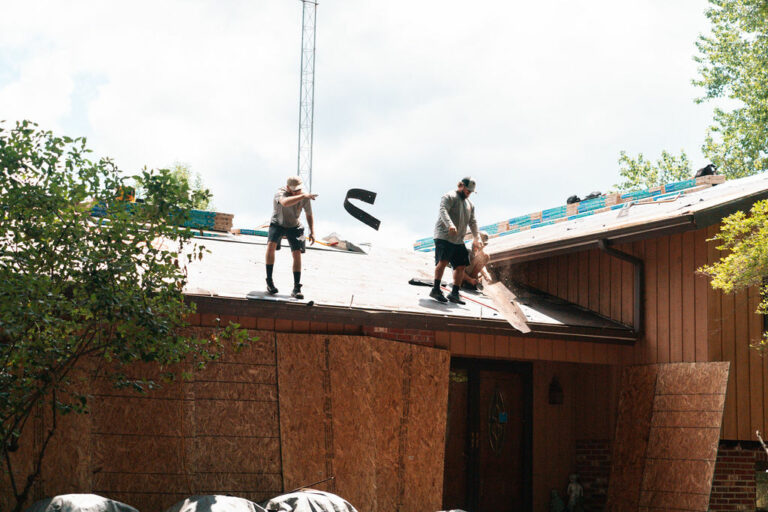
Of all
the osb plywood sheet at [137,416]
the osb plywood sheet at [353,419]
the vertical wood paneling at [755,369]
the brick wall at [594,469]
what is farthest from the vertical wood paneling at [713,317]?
the osb plywood sheet at [137,416]

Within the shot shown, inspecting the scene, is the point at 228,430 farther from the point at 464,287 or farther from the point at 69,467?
the point at 464,287

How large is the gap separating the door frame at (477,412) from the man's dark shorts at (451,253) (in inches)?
67.7

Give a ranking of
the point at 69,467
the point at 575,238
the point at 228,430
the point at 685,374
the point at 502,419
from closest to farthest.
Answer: the point at 69,467
the point at 228,430
the point at 685,374
the point at 575,238
the point at 502,419

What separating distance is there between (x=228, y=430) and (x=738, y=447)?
22.1 ft

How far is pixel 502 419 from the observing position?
12.9 metres

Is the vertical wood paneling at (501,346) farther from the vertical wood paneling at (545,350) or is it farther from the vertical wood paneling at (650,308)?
the vertical wood paneling at (650,308)

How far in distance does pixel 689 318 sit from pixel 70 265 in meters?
7.57

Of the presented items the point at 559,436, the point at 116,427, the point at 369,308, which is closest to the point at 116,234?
the point at 116,427

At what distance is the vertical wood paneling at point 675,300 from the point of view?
11.1 meters

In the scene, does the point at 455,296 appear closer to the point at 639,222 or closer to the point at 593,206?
the point at 639,222

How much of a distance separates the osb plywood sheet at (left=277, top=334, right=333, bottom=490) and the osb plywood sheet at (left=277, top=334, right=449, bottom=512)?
11 mm

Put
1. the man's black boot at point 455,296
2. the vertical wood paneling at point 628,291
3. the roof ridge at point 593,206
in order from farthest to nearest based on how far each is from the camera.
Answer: the roof ridge at point 593,206
the vertical wood paneling at point 628,291
the man's black boot at point 455,296

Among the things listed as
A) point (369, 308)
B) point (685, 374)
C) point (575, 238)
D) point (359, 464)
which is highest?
point (575, 238)

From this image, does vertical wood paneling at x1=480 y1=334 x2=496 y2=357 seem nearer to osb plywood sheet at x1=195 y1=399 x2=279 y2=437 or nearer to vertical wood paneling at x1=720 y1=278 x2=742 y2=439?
vertical wood paneling at x1=720 y1=278 x2=742 y2=439
